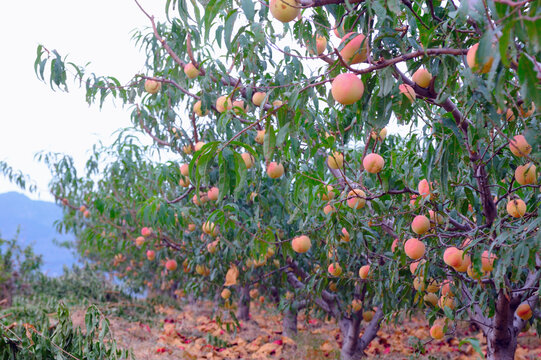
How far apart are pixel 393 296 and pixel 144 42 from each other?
275 cm

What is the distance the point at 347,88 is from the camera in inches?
50.5

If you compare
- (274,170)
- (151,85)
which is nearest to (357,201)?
(274,170)

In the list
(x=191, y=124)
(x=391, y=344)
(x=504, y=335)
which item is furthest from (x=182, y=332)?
(x=504, y=335)

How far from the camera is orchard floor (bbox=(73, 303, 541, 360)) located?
4699mm

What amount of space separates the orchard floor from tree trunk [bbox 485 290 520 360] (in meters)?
1.25

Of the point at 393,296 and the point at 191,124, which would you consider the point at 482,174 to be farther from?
the point at 191,124

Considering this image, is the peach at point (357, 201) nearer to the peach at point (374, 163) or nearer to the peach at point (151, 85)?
the peach at point (374, 163)

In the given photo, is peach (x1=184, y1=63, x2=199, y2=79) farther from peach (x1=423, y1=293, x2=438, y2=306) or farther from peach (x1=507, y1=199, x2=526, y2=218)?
peach (x1=423, y1=293, x2=438, y2=306)

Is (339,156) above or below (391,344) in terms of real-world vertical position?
above

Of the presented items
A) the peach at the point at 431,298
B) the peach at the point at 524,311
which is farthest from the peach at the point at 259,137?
the peach at the point at 524,311

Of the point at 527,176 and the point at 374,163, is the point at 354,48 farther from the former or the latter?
the point at 527,176

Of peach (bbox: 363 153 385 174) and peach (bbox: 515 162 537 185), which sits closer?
peach (bbox: 515 162 537 185)

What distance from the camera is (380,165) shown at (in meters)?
1.95

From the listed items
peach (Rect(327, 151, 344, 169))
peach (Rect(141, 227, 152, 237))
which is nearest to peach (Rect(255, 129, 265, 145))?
peach (Rect(327, 151, 344, 169))
